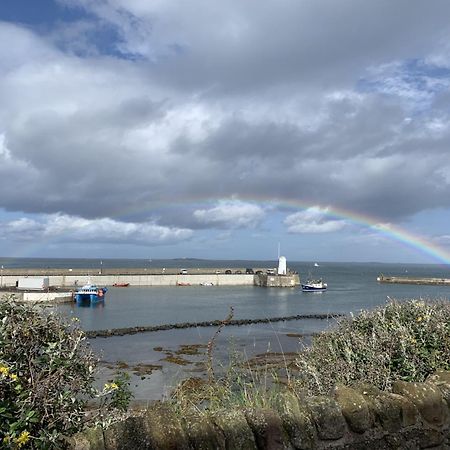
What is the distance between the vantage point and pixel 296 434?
12.4 ft

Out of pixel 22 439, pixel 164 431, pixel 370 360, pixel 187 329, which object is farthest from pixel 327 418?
pixel 187 329

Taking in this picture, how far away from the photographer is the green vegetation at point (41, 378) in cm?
360

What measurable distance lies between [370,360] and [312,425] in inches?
167

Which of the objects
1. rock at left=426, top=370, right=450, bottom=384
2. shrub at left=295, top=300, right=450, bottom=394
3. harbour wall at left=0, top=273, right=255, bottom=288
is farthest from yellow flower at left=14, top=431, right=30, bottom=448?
harbour wall at left=0, top=273, right=255, bottom=288

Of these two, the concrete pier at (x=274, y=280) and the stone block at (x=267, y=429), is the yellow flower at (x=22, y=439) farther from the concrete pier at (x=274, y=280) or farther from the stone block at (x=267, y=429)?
the concrete pier at (x=274, y=280)

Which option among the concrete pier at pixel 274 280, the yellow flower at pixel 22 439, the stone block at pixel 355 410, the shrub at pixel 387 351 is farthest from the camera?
the concrete pier at pixel 274 280

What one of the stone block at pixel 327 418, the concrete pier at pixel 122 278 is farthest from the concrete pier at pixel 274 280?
the stone block at pixel 327 418

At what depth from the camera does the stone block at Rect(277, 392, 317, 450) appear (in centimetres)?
378

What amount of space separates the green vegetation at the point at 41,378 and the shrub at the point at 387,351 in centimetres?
375

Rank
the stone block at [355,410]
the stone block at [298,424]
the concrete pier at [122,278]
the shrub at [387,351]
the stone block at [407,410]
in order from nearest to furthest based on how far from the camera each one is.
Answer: the stone block at [298,424] → the stone block at [355,410] → the stone block at [407,410] → the shrub at [387,351] → the concrete pier at [122,278]

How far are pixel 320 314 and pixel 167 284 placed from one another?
5114 centimetres

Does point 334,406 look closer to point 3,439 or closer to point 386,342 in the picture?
point 3,439

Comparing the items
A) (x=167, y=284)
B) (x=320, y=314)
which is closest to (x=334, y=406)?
(x=320, y=314)

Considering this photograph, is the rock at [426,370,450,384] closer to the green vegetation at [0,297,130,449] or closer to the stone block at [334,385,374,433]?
the stone block at [334,385,374,433]
